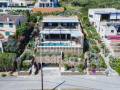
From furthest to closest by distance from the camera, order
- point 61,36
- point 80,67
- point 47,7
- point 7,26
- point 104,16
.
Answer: point 47,7
point 104,16
point 7,26
point 61,36
point 80,67

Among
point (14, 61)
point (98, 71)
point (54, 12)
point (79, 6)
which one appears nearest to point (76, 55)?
point (98, 71)

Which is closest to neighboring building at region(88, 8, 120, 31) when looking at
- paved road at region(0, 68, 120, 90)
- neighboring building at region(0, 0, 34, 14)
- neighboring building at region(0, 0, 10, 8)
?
neighboring building at region(0, 0, 34, 14)

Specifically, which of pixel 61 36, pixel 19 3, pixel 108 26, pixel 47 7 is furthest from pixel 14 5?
pixel 108 26

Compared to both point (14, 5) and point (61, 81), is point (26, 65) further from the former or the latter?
point (14, 5)

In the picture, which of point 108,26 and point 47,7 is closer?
point 108,26

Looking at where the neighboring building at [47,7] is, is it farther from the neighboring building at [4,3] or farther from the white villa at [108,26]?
the white villa at [108,26]

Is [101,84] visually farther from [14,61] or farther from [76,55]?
[14,61]
